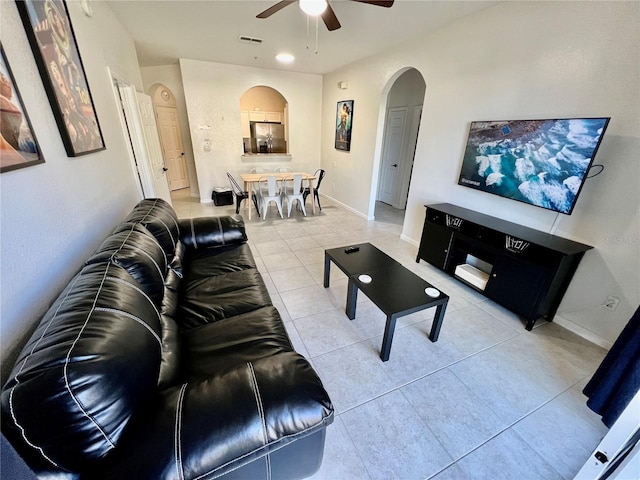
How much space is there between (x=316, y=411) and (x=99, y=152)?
2.38 m

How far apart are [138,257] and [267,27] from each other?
325 centimetres

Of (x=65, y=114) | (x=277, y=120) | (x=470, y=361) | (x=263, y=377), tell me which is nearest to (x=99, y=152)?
(x=65, y=114)

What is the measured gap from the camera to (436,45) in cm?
296

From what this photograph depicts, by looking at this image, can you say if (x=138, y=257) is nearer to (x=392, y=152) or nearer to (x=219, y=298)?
(x=219, y=298)

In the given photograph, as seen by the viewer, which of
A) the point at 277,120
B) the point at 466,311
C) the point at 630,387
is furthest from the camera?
the point at 277,120

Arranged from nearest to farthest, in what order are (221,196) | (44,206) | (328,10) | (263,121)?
(44,206) < (328,10) < (221,196) < (263,121)

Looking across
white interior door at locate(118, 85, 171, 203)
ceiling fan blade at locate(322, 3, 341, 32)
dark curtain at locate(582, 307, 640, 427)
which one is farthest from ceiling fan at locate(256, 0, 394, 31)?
dark curtain at locate(582, 307, 640, 427)

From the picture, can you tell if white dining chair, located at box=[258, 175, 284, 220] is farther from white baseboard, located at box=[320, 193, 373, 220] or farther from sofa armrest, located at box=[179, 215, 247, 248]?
sofa armrest, located at box=[179, 215, 247, 248]

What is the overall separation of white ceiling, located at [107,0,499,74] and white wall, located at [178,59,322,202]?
432 millimetres

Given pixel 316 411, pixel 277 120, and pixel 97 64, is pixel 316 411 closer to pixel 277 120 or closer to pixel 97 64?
pixel 97 64

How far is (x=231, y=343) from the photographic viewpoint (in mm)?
1333

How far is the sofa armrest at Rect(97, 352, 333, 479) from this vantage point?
69 centimetres

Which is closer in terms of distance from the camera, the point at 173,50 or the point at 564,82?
the point at 564,82

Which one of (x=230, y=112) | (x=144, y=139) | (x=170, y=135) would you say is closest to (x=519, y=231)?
(x=144, y=139)
